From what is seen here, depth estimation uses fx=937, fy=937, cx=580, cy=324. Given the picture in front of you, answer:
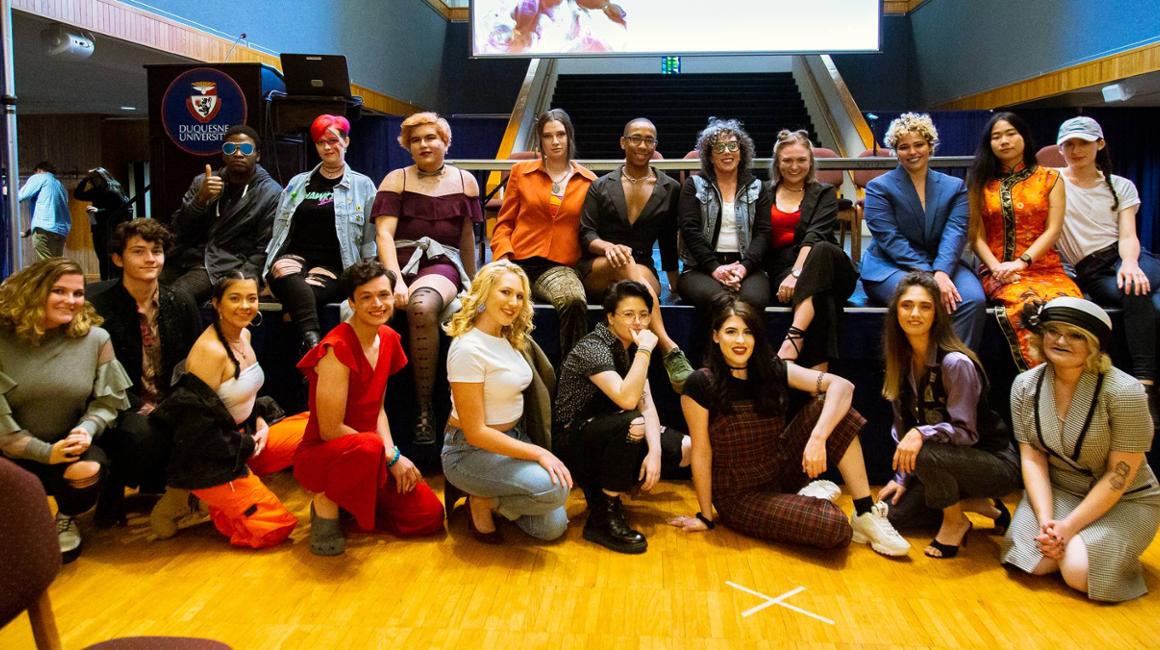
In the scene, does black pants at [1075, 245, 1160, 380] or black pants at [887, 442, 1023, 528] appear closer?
black pants at [887, 442, 1023, 528]

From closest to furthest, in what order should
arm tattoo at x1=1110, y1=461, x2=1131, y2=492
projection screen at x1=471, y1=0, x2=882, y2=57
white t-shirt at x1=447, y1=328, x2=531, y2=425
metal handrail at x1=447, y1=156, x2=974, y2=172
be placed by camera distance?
arm tattoo at x1=1110, y1=461, x2=1131, y2=492
white t-shirt at x1=447, y1=328, x2=531, y2=425
metal handrail at x1=447, y1=156, x2=974, y2=172
projection screen at x1=471, y1=0, x2=882, y2=57

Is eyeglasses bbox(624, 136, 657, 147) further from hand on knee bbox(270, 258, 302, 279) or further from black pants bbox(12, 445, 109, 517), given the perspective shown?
black pants bbox(12, 445, 109, 517)

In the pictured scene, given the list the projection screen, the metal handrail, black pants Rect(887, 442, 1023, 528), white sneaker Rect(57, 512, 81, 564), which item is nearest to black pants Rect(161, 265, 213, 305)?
white sneaker Rect(57, 512, 81, 564)

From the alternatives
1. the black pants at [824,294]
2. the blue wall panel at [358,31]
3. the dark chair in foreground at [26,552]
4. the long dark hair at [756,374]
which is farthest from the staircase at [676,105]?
the dark chair in foreground at [26,552]

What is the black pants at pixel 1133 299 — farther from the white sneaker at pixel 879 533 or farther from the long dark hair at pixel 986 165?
the white sneaker at pixel 879 533

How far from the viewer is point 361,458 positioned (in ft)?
9.30

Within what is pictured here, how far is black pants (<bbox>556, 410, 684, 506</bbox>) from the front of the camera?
9.77 ft

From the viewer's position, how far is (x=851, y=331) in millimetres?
3537

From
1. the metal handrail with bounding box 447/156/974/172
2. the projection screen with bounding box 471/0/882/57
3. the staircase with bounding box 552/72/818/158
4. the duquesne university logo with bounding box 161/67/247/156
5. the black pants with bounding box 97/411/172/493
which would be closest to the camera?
the black pants with bounding box 97/411/172/493

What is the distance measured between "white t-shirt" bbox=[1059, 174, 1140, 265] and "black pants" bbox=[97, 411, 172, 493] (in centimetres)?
336

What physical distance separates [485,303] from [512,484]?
0.56 meters

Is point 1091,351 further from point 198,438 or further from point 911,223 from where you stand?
point 198,438

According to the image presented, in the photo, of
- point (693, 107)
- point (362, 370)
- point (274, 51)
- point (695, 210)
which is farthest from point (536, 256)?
point (693, 107)

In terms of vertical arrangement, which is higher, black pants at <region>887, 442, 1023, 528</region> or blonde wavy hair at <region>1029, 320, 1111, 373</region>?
blonde wavy hair at <region>1029, 320, 1111, 373</region>
